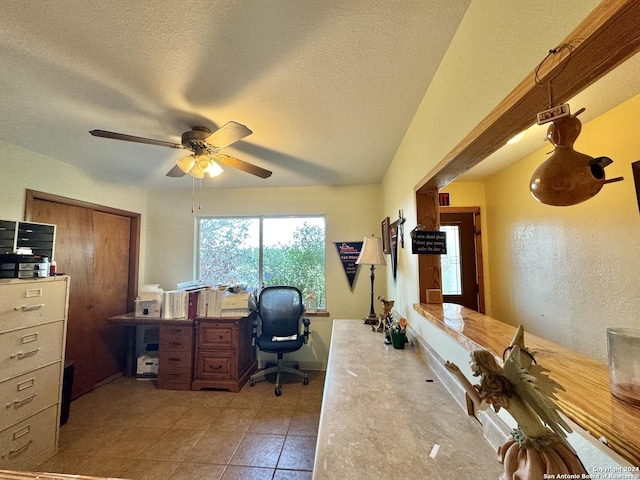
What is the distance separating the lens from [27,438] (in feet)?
5.99

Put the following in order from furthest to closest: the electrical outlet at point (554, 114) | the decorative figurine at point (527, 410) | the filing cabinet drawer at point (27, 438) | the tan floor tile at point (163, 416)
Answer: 1. the tan floor tile at point (163, 416)
2. the filing cabinet drawer at point (27, 438)
3. the electrical outlet at point (554, 114)
4. the decorative figurine at point (527, 410)

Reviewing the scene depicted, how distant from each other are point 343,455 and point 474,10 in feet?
5.23

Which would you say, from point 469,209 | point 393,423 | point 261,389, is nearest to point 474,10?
point 393,423

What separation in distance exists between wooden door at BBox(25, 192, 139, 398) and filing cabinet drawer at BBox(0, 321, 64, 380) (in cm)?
92

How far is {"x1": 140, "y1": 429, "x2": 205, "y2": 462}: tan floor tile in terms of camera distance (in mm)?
1954

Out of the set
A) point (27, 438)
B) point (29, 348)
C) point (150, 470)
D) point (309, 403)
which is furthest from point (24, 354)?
point (309, 403)

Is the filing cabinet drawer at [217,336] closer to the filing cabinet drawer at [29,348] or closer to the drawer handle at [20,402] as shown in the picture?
the filing cabinet drawer at [29,348]

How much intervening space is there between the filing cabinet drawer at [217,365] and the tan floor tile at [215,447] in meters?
0.76

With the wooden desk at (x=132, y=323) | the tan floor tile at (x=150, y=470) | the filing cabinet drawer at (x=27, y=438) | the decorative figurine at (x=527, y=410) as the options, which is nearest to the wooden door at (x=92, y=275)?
the wooden desk at (x=132, y=323)

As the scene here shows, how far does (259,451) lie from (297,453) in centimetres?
28

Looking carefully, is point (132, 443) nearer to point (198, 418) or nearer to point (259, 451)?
point (198, 418)

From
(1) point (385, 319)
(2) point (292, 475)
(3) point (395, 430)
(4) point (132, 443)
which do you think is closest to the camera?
(3) point (395, 430)

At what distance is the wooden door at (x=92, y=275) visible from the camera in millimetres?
2740

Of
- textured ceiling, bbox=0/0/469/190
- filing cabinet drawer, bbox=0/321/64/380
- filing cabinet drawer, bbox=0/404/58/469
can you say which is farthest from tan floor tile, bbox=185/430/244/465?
textured ceiling, bbox=0/0/469/190
